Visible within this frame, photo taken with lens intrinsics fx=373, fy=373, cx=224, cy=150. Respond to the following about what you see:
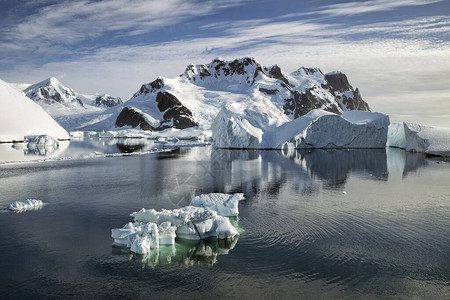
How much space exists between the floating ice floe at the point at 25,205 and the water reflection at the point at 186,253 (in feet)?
27.2

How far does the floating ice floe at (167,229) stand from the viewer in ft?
42.0

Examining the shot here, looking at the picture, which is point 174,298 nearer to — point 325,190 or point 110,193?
point 110,193

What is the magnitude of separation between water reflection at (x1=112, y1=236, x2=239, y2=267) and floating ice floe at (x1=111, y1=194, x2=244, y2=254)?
255 mm

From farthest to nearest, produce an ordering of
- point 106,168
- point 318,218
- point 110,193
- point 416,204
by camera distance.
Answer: point 106,168
point 110,193
point 416,204
point 318,218

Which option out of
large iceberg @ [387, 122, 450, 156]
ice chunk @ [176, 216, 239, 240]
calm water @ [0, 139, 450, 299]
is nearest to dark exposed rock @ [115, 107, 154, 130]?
large iceberg @ [387, 122, 450, 156]

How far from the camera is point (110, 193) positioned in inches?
872

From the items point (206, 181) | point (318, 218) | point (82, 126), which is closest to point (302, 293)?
point (318, 218)

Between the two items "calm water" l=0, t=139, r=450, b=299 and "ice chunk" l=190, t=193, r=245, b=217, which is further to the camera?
"ice chunk" l=190, t=193, r=245, b=217

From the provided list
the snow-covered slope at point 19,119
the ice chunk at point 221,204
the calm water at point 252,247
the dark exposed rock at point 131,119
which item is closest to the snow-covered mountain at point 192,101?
the dark exposed rock at point 131,119

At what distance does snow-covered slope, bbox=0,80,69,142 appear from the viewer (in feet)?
282

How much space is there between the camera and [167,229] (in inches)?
530

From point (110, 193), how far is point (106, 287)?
12.9 meters

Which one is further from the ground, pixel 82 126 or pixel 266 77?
pixel 266 77

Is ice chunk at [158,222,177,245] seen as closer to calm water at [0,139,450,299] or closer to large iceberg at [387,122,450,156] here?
calm water at [0,139,450,299]
